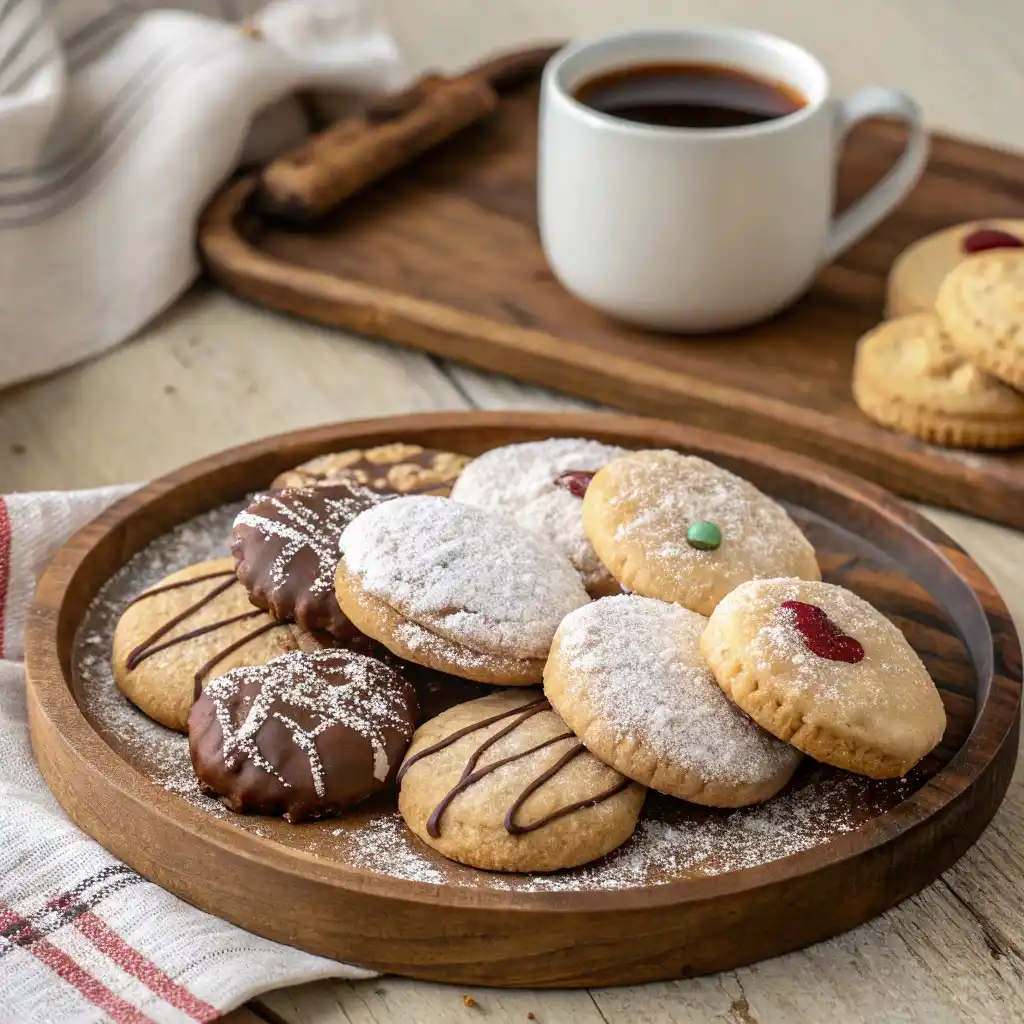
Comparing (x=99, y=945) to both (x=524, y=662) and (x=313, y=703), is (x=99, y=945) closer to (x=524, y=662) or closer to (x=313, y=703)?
(x=313, y=703)

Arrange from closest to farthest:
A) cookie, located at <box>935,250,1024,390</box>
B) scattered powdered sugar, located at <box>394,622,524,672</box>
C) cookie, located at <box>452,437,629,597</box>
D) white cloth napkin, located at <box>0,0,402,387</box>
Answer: scattered powdered sugar, located at <box>394,622,524,672</box> < cookie, located at <box>452,437,629,597</box> < cookie, located at <box>935,250,1024,390</box> < white cloth napkin, located at <box>0,0,402,387</box>

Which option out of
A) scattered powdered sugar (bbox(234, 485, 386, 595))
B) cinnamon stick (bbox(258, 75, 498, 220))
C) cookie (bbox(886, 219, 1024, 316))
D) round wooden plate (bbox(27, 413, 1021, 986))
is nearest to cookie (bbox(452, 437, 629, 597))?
scattered powdered sugar (bbox(234, 485, 386, 595))

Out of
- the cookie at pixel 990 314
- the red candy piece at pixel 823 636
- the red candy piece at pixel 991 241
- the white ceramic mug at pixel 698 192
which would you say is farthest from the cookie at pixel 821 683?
the red candy piece at pixel 991 241

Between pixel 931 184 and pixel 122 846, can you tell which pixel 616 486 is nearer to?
pixel 122 846

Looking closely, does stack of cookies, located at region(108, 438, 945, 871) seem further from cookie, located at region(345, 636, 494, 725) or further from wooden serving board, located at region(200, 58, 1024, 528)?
wooden serving board, located at region(200, 58, 1024, 528)

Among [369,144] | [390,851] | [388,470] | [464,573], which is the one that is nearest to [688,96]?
[369,144]

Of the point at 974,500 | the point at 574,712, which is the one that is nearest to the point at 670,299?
the point at 974,500

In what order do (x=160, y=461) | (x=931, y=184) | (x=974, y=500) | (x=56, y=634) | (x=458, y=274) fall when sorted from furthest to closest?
1. (x=931, y=184)
2. (x=458, y=274)
3. (x=160, y=461)
4. (x=974, y=500)
5. (x=56, y=634)
